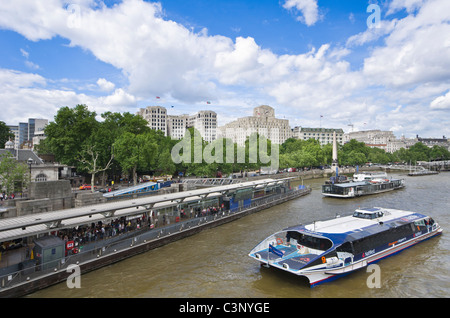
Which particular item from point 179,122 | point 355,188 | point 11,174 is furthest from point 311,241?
point 179,122

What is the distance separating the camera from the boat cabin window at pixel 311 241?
17281mm

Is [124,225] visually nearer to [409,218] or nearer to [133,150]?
[409,218]

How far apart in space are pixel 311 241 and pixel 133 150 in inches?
1470

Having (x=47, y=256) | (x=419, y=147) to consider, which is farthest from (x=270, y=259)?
(x=419, y=147)

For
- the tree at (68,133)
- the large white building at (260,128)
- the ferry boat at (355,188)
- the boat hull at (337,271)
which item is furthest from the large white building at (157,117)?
Result: the boat hull at (337,271)

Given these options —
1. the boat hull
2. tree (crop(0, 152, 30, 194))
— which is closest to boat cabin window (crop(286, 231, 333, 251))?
the boat hull

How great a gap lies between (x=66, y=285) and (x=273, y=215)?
82.1ft

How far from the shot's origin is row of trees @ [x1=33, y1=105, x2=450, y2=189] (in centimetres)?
4762

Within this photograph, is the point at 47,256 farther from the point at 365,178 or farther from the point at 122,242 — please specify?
the point at 365,178

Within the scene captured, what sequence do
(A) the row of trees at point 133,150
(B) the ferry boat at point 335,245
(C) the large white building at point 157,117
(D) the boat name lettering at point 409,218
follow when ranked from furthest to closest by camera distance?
(C) the large white building at point 157,117 < (A) the row of trees at point 133,150 < (D) the boat name lettering at point 409,218 < (B) the ferry boat at point 335,245

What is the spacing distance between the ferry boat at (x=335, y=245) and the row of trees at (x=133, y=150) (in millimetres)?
33754

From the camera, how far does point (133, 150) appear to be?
47.5m

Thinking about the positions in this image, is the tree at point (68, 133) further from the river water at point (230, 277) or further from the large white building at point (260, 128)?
the large white building at point (260, 128)

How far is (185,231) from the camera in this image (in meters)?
25.2
